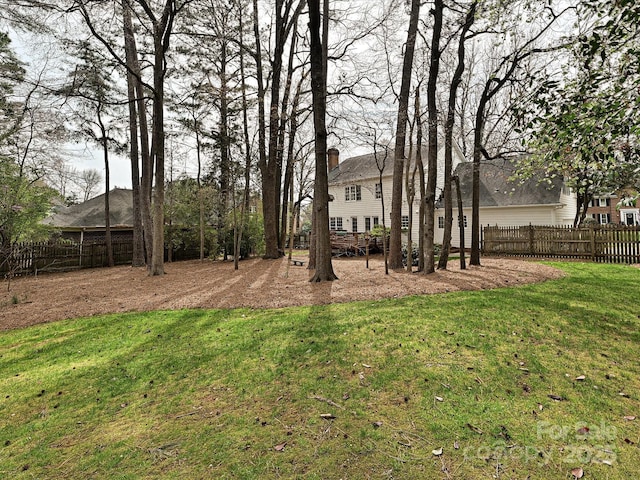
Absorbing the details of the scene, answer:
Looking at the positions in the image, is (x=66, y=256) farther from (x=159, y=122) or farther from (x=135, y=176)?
(x=159, y=122)

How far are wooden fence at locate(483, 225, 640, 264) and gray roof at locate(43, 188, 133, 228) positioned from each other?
73.1 ft

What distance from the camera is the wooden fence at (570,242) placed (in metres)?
12.3

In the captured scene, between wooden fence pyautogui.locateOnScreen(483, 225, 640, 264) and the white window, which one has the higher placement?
the white window

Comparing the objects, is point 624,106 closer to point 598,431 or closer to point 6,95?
point 598,431

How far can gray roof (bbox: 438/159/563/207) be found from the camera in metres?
18.3

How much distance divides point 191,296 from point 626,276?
11.6 m

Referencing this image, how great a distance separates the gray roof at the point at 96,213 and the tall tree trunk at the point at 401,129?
18.3 meters

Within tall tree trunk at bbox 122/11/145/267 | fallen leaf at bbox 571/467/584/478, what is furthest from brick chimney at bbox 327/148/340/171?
fallen leaf at bbox 571/467/584/478

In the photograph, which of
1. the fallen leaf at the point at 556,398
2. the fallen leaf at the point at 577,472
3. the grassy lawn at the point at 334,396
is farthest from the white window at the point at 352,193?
the fallen leaf at the point at 577,472

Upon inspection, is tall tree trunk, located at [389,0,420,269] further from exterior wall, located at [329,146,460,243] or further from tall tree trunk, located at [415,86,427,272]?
exterior wall, located at [329,146,460,243]

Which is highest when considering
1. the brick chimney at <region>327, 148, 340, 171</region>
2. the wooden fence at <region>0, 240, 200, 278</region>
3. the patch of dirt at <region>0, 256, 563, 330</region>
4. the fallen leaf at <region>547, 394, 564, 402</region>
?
the brick chimney at <region>327, 148, 340, 171</region>

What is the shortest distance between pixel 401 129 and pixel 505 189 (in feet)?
42.4

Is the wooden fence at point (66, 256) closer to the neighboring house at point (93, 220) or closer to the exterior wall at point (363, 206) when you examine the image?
the neighboring house at point (93, 220)

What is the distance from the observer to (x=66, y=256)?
14625 mm
